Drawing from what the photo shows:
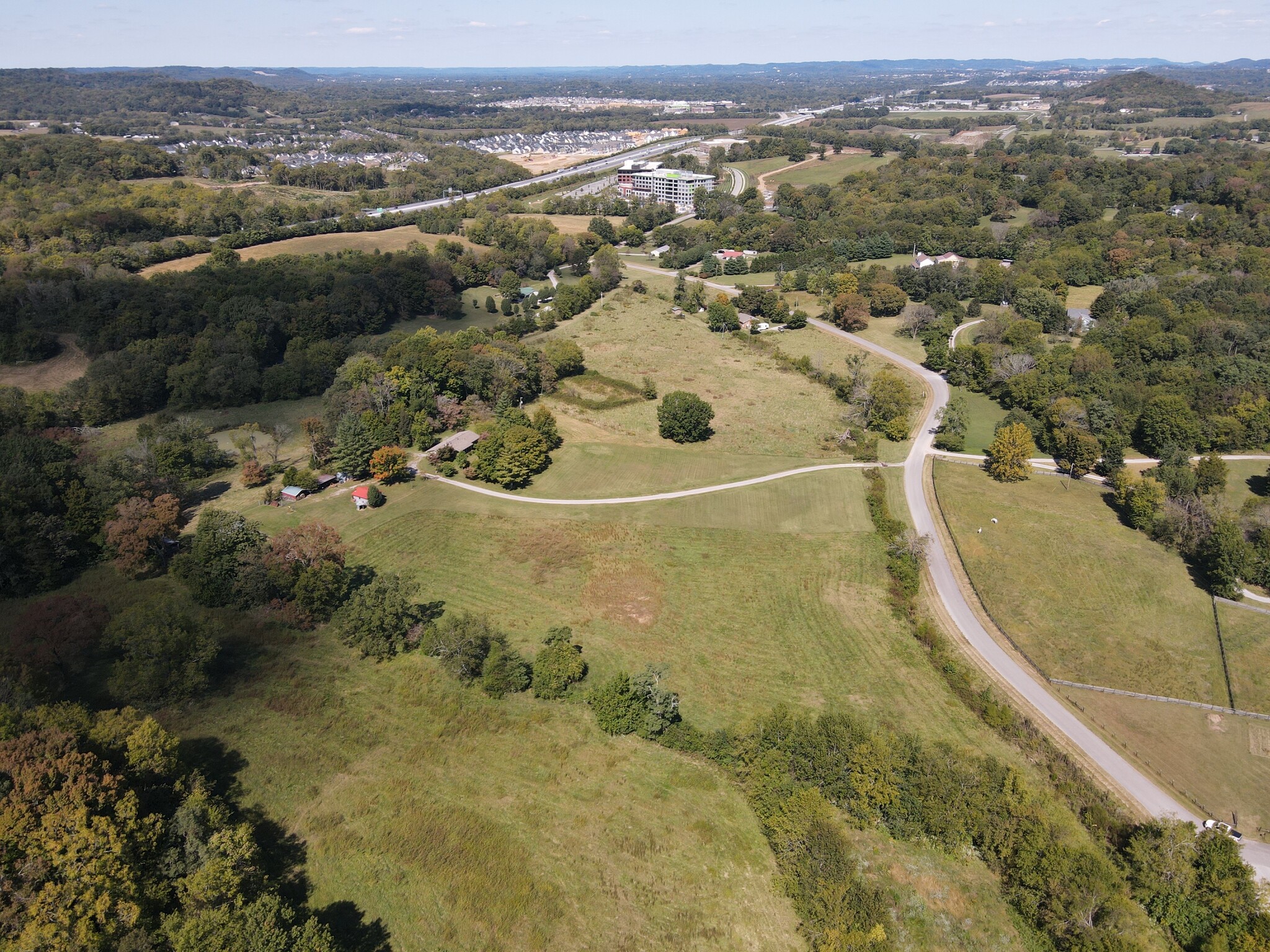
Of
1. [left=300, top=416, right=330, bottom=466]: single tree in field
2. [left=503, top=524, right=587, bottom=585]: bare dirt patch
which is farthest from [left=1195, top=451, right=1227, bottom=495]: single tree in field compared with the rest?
[left=300, top=416, right=330, bottom=466]: single tree in field

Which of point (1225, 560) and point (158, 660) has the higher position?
point (1225, 560)

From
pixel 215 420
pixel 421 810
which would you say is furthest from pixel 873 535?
pixel 215 420

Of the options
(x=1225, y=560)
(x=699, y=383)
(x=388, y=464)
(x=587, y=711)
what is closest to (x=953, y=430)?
(x=1225, y=560)

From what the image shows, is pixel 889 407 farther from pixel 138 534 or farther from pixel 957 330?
pixel 138 534

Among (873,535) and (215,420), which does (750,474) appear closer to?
(873,535)

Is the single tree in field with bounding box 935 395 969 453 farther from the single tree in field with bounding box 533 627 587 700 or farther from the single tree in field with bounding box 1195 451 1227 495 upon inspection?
the single tree in field with bounding box 533 627 587 700

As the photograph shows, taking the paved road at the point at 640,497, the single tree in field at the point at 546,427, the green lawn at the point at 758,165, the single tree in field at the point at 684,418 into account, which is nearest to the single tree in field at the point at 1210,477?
the paved road at the point at 640,497

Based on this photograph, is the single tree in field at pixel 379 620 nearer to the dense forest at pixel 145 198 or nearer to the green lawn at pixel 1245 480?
the green lawn at pixel 1245 480
